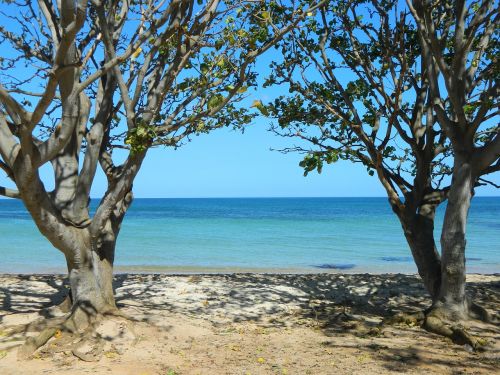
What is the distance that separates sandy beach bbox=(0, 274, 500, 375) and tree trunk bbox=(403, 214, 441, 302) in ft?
2.55

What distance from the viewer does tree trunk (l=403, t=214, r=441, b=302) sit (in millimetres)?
8469

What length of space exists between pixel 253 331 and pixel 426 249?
292 cm

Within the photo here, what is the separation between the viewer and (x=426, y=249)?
850 centimetres

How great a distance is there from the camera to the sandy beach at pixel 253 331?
6250 millimetres

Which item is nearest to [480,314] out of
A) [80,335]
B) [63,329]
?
[80,335]

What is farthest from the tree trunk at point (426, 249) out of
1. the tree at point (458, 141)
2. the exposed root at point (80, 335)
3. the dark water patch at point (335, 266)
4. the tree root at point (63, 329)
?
the dark water patch at point (335, 266)

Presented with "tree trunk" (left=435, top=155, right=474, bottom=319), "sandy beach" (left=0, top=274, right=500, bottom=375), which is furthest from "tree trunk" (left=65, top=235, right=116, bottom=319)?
"tree trunk" (left=435, top=155, right=474, bottom=319)

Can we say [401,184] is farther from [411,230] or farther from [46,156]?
[46,156]

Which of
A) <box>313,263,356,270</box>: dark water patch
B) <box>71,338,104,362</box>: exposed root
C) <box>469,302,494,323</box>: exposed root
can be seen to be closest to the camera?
<box>71,338,104,362</box>: exposed root

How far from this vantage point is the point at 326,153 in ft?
26.2

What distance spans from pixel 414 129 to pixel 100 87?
505 cm

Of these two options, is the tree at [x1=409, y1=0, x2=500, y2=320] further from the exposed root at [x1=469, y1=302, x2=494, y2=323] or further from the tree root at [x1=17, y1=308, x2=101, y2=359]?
the tree root at [x1=17, y1=308, x2=101, y2=359]

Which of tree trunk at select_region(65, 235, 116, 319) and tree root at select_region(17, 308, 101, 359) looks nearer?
tree root at select_region(17, 308, 101, 359)

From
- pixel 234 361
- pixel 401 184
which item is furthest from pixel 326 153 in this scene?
pixel 234 361
